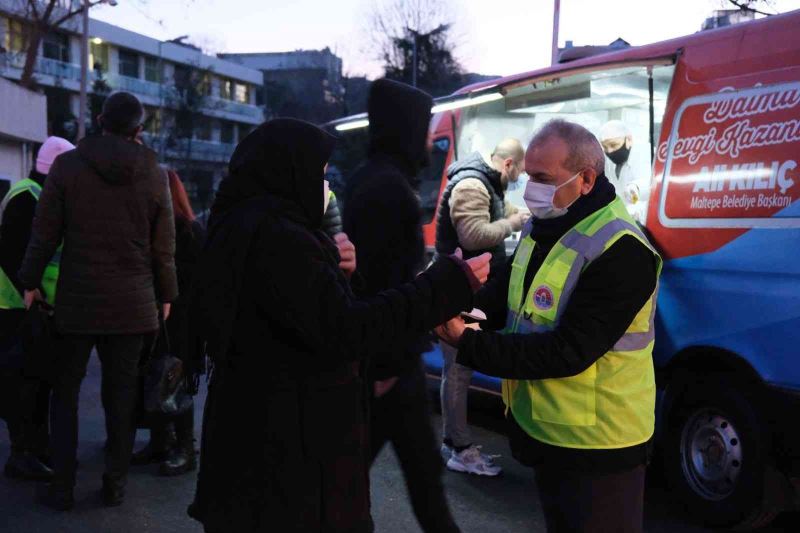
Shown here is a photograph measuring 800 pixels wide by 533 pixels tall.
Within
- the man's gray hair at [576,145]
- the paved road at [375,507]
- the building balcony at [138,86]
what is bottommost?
the paved road at [375,507]

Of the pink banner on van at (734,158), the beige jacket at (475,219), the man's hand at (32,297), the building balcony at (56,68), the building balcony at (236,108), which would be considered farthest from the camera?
the building balcony at (236,108)

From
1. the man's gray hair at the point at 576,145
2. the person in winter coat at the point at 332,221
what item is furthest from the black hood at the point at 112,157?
the man's gray hair at the point at 576,145

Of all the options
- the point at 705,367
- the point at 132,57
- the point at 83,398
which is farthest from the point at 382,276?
the point at 132,57

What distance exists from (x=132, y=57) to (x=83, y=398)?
197 feet

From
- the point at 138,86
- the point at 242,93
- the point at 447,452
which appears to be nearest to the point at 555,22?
the point at 447,452

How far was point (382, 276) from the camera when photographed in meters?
3.28

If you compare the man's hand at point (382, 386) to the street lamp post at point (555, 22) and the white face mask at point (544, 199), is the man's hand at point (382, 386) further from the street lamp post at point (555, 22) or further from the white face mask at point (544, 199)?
the street lamp post at point (555, 22)

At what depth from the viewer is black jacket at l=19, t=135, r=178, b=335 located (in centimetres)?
416

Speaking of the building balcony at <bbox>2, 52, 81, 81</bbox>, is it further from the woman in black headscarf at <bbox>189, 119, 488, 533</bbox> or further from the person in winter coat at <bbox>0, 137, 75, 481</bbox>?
the woman in black headscarf at <bbox>189, 119, 488, 533</bbox>

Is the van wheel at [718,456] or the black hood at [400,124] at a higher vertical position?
the black hood at [400,124]

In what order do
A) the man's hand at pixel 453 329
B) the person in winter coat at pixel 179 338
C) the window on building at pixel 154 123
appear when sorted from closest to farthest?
the man's hand at pixel 453 329
the person in winter coat at pixel 179 338
the window on building at pixel 154 123

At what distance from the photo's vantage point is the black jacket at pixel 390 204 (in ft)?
10.8

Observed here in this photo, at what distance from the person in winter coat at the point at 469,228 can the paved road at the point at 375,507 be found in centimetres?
17

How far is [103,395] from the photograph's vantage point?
4.35m
